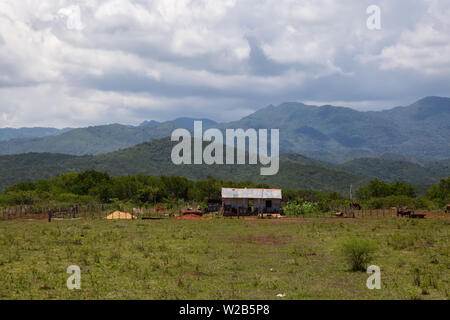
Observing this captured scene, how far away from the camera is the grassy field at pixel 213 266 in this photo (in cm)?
1455

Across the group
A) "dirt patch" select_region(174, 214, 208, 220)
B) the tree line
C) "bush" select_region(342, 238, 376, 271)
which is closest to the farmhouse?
"dirt patch" select_region(174, 214, 208, 220)

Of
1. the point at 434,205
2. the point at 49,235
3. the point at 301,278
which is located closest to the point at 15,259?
the point at 49,235

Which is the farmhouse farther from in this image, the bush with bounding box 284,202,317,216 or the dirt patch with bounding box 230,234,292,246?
the dirt patch with bounding box 230,234,292,246

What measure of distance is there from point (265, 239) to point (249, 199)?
29.3 meters

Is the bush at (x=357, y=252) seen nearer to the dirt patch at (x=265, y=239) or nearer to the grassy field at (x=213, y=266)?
the grassy field at (x=213, y=266)

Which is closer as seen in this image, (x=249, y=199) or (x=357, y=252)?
(x=357, y=252)

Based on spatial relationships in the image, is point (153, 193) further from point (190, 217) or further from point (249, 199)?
point (190, 217)

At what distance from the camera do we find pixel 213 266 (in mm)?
19406

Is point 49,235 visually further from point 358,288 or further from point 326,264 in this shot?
point 358,288

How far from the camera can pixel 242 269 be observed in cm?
1883

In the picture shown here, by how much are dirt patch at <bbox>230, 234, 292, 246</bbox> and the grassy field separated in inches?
2.5

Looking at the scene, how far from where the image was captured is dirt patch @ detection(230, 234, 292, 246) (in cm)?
2744

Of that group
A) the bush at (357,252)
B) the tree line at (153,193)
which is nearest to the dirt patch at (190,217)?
the tree line at (153,193)

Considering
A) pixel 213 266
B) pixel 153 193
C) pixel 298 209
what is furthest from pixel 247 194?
pixel 213 266
